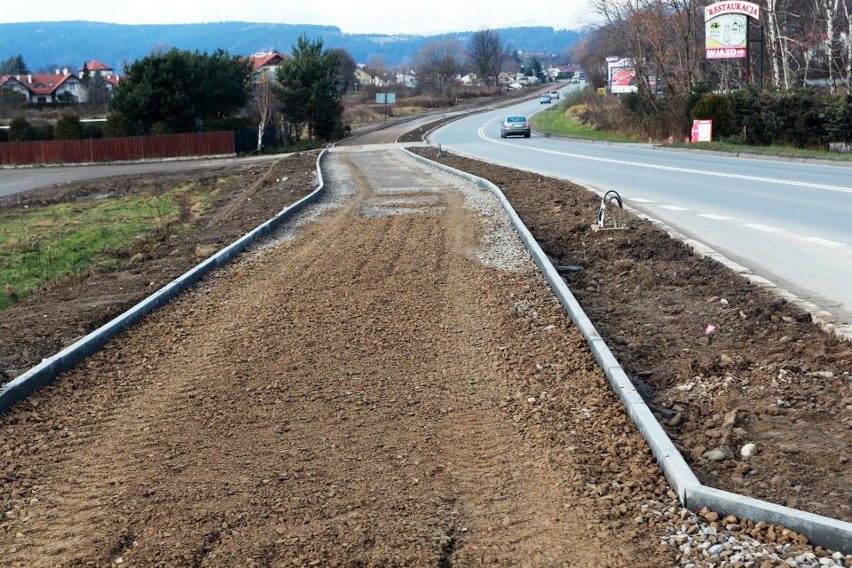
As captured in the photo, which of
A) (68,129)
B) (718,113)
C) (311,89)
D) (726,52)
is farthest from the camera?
(311,89)

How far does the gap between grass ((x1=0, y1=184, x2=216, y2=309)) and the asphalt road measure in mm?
9787

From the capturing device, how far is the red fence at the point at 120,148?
57938 mm

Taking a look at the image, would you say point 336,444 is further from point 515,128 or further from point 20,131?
point 20,131

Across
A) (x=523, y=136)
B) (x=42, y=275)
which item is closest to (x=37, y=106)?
(x=523, y=136)

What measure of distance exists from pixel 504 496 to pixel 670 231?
9.48 m

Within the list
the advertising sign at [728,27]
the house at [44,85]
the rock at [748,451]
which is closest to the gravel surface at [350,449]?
the rock at [748,451]

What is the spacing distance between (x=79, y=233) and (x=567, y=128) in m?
52.6

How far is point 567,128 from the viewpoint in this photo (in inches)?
2753

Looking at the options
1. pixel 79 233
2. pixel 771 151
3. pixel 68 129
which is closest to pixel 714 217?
pixel 79 233

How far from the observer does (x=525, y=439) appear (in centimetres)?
566

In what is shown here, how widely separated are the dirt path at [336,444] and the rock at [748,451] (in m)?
0.57

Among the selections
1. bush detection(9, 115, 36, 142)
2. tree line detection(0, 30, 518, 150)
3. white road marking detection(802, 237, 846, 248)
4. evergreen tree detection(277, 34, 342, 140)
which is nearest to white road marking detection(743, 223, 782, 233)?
white road marking detection(802, 237, 846, 248)

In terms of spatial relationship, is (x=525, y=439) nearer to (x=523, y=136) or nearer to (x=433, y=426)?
(x=433, y=426)

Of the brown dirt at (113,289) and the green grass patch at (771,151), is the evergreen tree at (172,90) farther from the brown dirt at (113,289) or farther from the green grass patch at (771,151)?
the green grass patch at (771,151)
